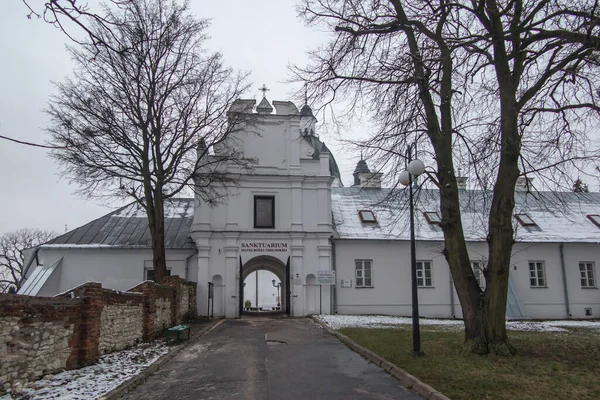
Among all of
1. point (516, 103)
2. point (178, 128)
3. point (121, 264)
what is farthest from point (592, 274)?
point (121, 264)

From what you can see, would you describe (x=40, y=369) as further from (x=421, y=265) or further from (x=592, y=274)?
(x=592, y=274)

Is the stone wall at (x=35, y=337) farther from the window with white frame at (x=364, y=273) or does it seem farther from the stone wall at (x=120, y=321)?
the window with white frame at (x=364, y=273)

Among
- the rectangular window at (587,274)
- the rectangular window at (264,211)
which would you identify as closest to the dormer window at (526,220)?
the rectangular window at (587,274)

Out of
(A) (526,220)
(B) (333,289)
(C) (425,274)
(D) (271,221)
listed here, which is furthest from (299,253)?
(A) (526,220)

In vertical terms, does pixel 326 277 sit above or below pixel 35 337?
above

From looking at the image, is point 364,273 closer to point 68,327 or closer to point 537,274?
point 537,274

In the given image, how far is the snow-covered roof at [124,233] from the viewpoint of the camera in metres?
25.5

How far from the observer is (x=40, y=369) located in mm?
8008

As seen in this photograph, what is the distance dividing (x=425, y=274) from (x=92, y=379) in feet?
68.0

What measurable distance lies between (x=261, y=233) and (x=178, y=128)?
288 inches

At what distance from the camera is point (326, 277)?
23578mm

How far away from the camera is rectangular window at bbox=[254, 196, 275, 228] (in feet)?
82.7

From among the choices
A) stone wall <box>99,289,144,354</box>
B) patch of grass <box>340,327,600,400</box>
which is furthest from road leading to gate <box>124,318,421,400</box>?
stone wall <box>99,289,144,354</box>

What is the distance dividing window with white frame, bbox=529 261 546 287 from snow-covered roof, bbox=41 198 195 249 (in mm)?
18648
